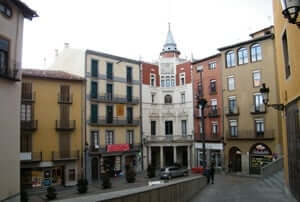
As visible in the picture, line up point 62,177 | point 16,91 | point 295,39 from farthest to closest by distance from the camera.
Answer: point 62,177
point 16,91
point 295,39

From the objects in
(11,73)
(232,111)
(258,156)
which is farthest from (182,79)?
(11,73)

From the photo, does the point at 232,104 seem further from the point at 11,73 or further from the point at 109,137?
the point at 11,73

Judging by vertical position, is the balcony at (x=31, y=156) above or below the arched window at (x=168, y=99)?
below

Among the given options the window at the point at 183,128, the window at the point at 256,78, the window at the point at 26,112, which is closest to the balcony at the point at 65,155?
the window at the point at 26,112

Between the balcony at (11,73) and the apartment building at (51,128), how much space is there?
1115 centimetres

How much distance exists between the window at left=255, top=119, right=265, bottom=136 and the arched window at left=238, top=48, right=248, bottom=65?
7088mm

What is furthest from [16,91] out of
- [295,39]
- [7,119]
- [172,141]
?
[172,141]

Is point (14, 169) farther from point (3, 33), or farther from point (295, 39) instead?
point (295, 39)

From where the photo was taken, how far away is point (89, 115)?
3086 centimetres

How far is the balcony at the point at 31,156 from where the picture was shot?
24.8 m

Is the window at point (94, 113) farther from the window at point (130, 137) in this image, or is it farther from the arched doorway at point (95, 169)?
the window at point (130, 137)

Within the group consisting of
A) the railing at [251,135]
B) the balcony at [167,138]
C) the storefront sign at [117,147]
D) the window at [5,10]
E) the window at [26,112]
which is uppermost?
the window at [5,10]

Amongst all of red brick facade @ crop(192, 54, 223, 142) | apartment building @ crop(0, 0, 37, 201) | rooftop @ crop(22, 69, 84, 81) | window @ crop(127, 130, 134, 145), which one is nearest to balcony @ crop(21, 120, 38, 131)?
rooftop @ crop(22, 69, 84, 81)

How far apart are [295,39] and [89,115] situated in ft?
82.8
